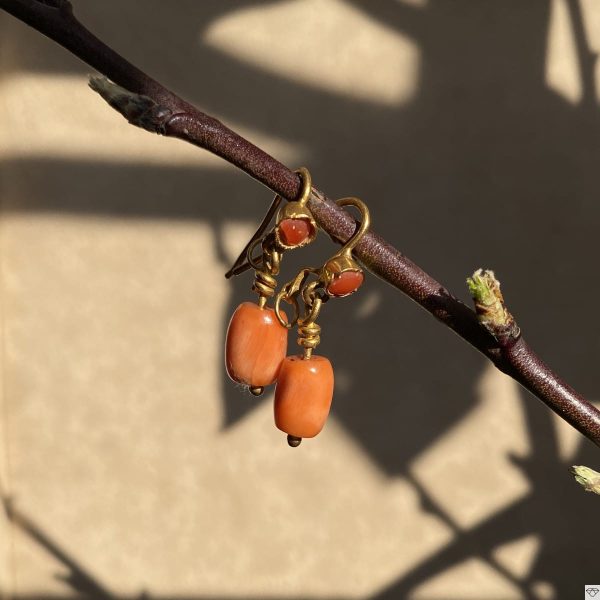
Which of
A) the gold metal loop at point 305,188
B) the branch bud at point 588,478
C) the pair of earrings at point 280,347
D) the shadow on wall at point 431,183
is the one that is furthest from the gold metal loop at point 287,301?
the shadow on wall at point 431,183

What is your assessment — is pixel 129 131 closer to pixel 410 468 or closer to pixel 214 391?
pixel 214 391

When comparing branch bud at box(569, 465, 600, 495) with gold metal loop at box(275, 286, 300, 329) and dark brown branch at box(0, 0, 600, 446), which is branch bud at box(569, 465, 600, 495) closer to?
dark brown branch at box(0, 0, 600, 446)

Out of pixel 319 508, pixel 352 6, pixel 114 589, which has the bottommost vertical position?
pixel 114 589

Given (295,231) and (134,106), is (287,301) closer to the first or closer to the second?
(295,231)

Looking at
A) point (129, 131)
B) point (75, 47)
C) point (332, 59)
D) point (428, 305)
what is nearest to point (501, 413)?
point (332, 59)

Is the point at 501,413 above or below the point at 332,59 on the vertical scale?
below

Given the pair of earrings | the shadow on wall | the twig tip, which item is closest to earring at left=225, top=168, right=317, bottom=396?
the pair of earrings
